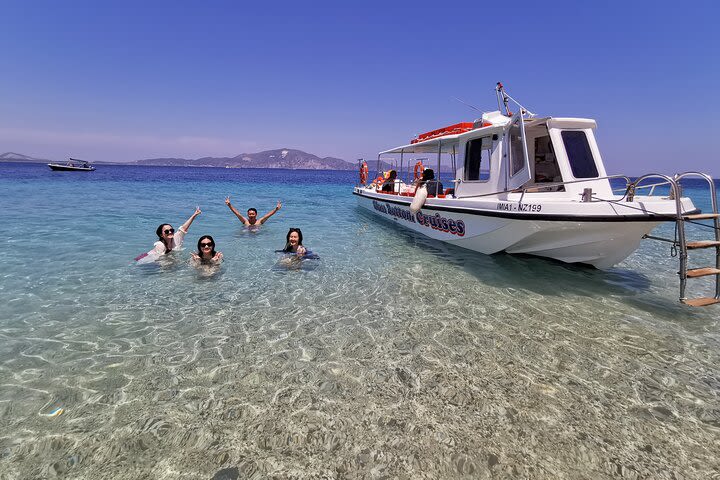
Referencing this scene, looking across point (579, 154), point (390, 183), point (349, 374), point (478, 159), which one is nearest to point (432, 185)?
point (478, 159)

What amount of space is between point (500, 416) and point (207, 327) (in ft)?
12.9

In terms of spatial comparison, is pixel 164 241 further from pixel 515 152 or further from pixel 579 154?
pixel 579 154

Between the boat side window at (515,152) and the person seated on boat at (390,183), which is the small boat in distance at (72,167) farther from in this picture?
the boat side window at (515,152)

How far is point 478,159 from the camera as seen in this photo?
9.63m

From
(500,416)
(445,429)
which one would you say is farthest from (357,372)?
(500,416)

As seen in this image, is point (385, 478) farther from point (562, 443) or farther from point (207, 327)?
point (207, 327)

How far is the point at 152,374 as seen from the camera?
12.4 feet

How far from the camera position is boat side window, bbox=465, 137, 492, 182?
368 inches

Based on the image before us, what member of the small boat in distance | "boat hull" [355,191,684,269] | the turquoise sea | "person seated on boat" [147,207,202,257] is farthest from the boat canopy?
the small boat in distance

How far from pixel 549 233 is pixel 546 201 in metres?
0.72

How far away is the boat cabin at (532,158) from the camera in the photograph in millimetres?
7836

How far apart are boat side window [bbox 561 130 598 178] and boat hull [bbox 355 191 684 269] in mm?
1836

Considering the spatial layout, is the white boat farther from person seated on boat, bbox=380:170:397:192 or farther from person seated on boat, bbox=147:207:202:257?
person seated on boat, bbox=147:207:202:257

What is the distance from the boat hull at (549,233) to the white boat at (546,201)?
0.02 m
